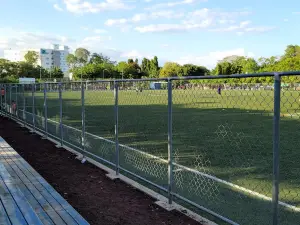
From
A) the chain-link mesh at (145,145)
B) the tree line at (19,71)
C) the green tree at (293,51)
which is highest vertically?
the green tree at (293,51)

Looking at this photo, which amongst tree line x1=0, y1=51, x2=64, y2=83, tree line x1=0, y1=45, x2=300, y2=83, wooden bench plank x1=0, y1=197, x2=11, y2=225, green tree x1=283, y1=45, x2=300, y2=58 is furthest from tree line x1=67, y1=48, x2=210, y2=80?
wooden bench plank x1=0, y1=197, x2=11, y2=225

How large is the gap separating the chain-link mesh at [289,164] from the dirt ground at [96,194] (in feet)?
4.59

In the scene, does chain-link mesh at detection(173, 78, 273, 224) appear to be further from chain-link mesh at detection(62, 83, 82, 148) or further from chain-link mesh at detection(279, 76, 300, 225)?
chain-link mesh at detection(62, 83, 82, 148)

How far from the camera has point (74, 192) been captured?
5.15 m

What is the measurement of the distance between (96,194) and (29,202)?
56.3 inches

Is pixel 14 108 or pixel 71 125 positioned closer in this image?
A: pixel 71 125

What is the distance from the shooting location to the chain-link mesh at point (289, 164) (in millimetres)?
3350

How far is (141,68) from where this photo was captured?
445 feet

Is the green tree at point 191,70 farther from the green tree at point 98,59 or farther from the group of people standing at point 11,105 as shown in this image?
the group of people standing at point 11,105

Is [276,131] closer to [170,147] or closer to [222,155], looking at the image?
[170,147]

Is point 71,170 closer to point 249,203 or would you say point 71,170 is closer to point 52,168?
point 52,168

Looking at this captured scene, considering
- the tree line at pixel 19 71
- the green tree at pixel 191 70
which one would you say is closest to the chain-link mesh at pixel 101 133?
the tree line at pixel 19 71

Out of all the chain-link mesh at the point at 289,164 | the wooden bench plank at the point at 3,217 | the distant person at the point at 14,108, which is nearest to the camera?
the wooden bench plank at the point at 3,217

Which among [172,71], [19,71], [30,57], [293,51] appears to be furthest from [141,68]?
[293,51]
